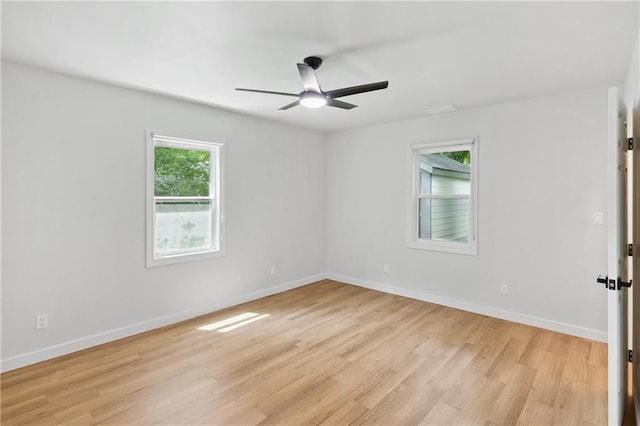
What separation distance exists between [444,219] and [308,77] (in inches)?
122

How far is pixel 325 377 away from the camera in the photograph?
2635 millimetres

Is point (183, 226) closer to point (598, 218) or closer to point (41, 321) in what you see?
point (41, 321)

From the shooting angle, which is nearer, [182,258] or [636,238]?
[636,238]

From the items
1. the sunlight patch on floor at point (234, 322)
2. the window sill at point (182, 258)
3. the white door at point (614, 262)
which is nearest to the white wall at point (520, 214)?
the white door at point (614, 262)

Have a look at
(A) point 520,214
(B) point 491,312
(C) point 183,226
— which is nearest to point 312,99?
(C) point 183,226

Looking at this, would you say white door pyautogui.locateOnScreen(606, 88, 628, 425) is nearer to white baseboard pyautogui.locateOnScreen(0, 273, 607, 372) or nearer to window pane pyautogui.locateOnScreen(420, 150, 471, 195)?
white baseboard pyautogui.locateOnScreen(0, 273, 607, 372)

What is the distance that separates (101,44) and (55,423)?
263cm

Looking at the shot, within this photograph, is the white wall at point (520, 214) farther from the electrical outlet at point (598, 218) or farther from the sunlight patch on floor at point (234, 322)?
the sunlight patch on floor at point (234, 322)

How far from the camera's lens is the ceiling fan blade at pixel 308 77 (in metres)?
2.25

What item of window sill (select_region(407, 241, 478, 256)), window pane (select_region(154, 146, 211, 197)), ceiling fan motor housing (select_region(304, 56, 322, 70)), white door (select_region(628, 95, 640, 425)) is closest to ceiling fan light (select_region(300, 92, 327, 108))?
ceiling fan motor housing (select_region(304, 56, 322, 70))

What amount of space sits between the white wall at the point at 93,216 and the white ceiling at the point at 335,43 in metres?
0.34

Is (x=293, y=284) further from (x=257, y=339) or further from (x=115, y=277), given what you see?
(x=115, y=277)

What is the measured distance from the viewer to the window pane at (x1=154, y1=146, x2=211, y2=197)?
3734 millimetres

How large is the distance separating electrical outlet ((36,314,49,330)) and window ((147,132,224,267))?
3.14 feet
